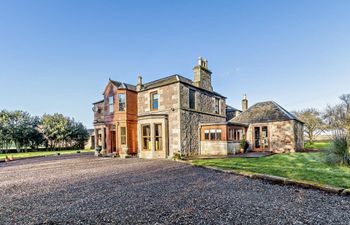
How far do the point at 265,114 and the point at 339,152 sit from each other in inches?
416

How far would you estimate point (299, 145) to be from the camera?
61.9 feet

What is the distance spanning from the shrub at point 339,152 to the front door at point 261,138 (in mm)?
9347

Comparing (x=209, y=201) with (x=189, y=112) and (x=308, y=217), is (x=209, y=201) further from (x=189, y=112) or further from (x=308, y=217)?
(x=189, y=112)

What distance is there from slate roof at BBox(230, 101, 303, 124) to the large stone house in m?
0.70

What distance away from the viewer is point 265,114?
19.3 meters

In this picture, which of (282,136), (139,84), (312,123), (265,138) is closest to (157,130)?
(139,84)

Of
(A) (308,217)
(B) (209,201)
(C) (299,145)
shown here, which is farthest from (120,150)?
(C) (299,145)

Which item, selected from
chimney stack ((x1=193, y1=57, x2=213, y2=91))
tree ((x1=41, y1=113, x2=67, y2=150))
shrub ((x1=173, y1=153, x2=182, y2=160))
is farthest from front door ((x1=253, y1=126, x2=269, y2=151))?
tree ((x1=41, y1=113, x2=67, y2=150))

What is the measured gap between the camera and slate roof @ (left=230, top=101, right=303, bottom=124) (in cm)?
1806

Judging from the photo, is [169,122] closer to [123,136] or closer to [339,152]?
[123,136]

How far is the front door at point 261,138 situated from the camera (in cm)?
1859

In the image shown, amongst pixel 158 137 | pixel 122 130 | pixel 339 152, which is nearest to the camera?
pixel 339 152

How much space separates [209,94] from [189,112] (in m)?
4.07

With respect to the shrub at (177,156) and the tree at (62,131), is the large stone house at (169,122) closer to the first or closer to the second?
the shrub at (177,156)
